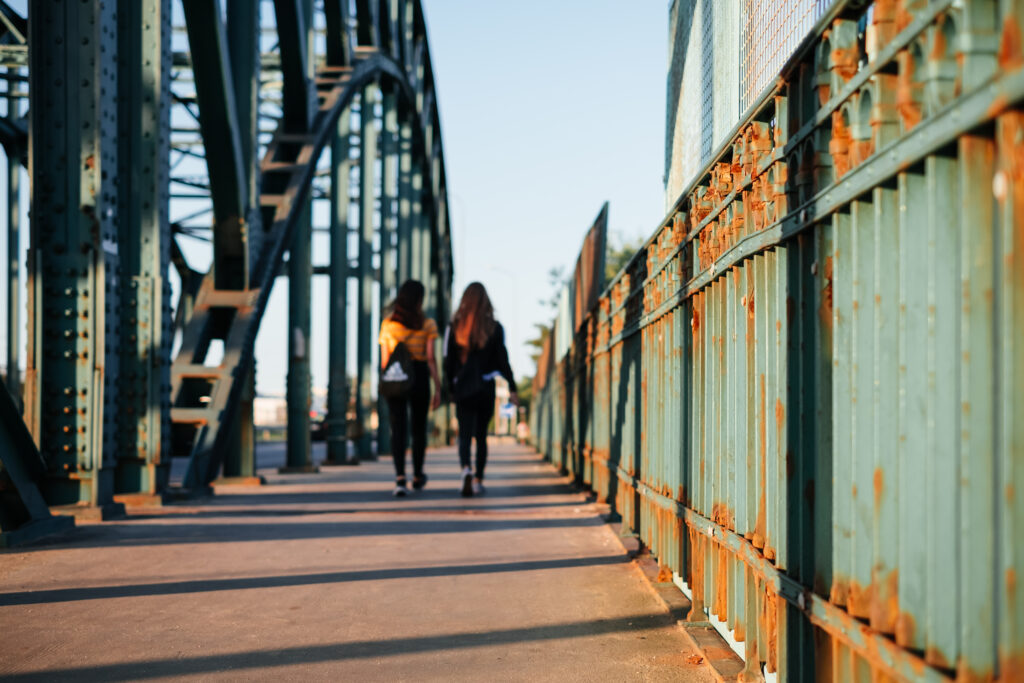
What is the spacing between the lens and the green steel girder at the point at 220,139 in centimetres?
834

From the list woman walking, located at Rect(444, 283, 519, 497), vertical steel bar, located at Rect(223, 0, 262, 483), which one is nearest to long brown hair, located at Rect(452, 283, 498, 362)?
woman walking, located at Rect(444, 283, 519, 497)

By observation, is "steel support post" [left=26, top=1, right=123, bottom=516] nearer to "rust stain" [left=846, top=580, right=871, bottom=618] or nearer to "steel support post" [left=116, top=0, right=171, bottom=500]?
"steel support post" [left=116, top=0, right=171, bottom=500]

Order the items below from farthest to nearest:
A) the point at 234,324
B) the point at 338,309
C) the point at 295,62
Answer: the point at 338,309 → the point at 295,62 → the point at 234,324

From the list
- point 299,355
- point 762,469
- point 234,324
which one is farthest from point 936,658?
point 299,355

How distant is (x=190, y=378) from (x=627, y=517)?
456 centimetres

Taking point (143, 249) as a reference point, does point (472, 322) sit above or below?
below

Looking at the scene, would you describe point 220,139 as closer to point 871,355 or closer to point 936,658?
point 871,355

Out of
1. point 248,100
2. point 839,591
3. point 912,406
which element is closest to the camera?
point 912,406

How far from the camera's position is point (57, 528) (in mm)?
5824

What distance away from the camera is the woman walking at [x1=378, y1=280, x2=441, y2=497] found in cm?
901

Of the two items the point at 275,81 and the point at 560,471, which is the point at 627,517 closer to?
the point at 560,471

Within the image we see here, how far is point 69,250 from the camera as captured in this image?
6359 millimetres

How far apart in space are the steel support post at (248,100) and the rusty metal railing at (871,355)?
22.7 feet

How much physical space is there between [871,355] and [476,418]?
23.8 feet
